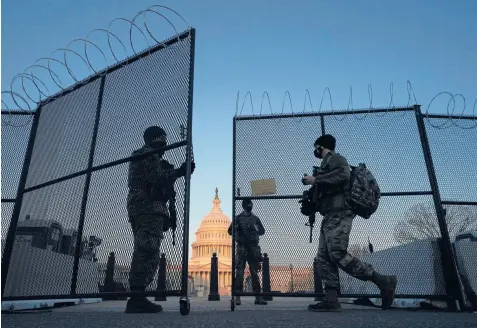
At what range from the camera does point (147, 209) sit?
3.58 metres

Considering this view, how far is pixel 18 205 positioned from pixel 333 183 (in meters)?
4.07

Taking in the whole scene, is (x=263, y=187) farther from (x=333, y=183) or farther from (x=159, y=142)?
(x=159, y=142)

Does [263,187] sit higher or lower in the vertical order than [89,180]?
higher

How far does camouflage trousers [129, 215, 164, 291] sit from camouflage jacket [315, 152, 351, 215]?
1665 millimetres

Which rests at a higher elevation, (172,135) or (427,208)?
(172,135)

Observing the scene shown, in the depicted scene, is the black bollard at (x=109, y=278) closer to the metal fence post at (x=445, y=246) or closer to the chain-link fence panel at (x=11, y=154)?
the chain-link fence panel at (x=11, y=154)

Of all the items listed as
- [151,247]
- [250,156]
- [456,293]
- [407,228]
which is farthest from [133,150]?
[456,293]

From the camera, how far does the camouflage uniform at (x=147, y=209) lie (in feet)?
11.3

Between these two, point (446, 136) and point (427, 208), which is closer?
point (427, 208)

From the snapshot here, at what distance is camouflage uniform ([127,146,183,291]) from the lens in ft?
11.3

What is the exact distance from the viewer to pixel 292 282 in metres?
4.45

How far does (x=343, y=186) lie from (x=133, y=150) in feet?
7.34

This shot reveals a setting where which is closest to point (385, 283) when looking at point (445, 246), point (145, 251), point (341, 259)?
point (341, 259)

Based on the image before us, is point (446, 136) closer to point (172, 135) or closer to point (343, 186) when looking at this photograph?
point (343, 186)
